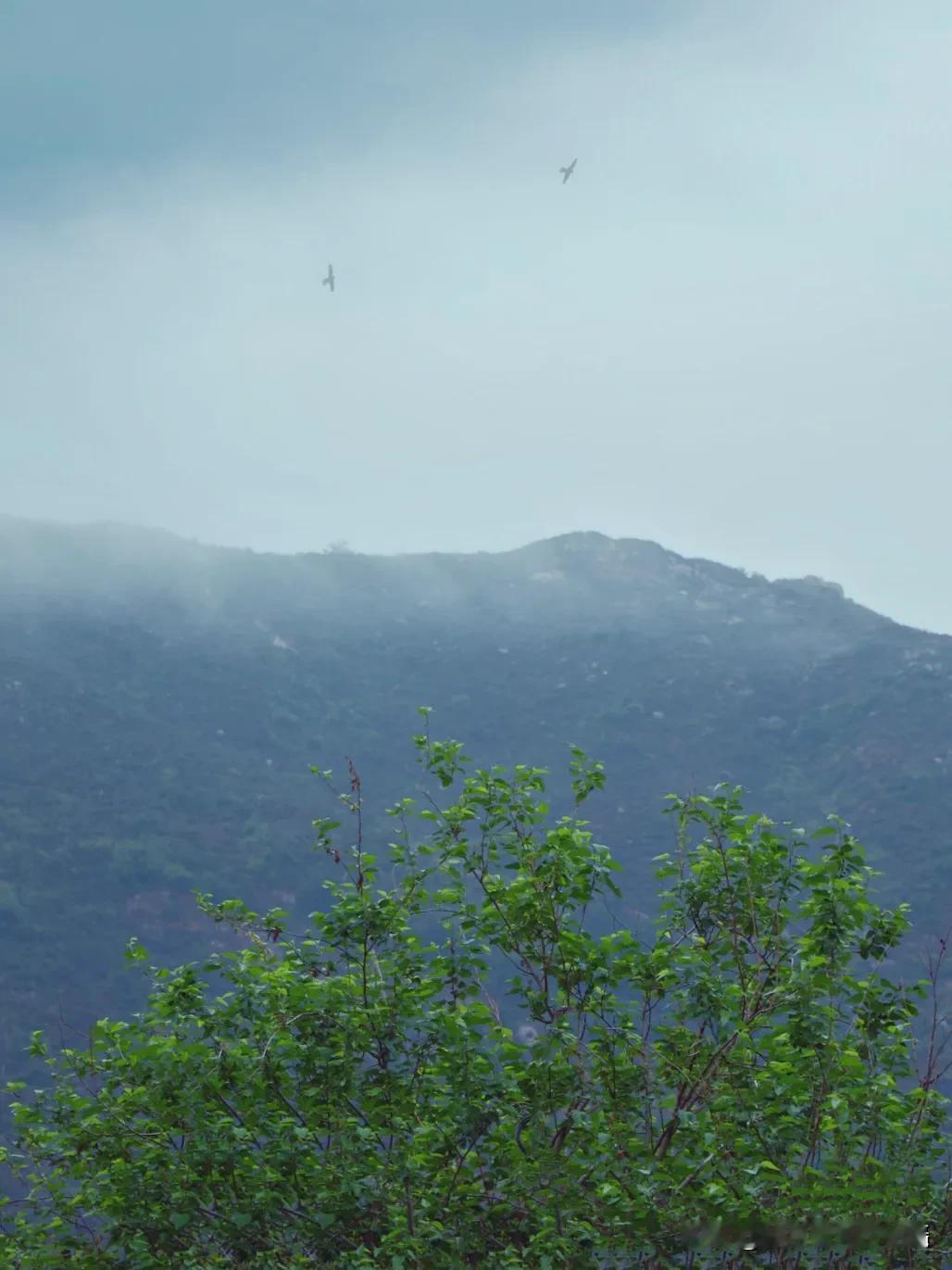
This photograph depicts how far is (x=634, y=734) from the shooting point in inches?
5738

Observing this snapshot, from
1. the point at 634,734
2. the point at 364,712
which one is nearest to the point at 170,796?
the point at 364,712

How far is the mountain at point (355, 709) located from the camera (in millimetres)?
110812

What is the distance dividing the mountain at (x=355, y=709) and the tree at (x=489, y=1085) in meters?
74.5

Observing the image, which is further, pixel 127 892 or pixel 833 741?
pixel 833 741

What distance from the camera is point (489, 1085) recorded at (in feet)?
39.8

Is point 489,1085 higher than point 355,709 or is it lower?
lower

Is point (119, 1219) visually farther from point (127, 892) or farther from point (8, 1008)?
point (127, 892)

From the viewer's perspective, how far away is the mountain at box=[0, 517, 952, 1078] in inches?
4363

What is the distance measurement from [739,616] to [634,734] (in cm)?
3590

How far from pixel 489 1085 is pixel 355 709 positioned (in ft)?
459

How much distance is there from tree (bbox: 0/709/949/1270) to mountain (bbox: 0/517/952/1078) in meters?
74.5

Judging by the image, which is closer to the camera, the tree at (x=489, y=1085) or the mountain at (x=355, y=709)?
the tree at (x=489, y=1085)

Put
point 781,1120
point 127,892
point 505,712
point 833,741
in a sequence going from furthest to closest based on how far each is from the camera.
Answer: point 505,712, point 833,741, point 127,892, point 781,1120

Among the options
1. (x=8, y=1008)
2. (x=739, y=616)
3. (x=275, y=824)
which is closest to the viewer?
(x=8, y=1008)
